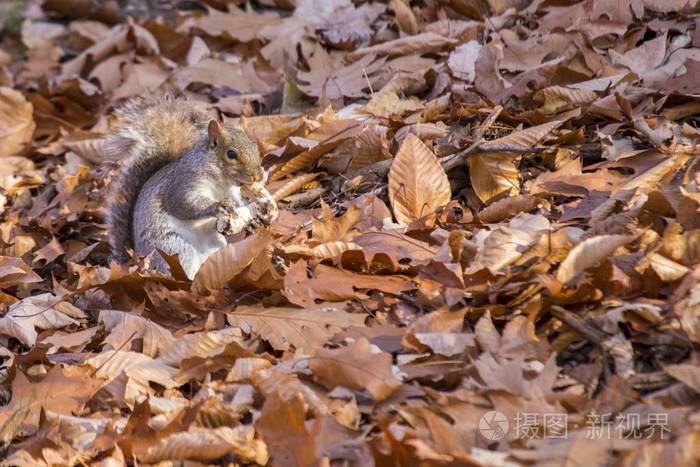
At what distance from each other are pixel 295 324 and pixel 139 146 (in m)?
1.75

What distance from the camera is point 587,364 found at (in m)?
2.52

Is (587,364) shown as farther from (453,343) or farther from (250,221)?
(250,221)

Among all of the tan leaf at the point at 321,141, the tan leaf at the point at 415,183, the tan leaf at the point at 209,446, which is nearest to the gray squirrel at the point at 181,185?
the tan leaf at the point at 321,141

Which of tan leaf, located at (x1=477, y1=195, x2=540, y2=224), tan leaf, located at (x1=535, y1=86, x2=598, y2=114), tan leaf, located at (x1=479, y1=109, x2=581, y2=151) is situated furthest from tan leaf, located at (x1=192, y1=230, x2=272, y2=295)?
tan leaf, located at (x1=535, y1=86, x2=598, y2=114)

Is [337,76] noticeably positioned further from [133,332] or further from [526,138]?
[133,332]

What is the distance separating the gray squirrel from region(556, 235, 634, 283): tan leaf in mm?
1527

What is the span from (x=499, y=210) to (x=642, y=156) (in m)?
0.64

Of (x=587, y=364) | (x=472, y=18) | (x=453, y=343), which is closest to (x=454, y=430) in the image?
(x=453, y=343)

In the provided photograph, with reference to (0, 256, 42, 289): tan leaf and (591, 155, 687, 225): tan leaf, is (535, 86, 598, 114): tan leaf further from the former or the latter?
(0, 256, 42, 289): tan leaf

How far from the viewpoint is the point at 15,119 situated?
5535 mm

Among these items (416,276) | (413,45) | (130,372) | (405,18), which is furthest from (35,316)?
(405,18)

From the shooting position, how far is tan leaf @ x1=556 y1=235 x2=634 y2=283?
263 centimetres

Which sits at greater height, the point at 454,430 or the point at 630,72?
the point at 630,72

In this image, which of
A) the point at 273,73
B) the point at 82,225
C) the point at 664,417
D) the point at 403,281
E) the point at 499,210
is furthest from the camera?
the point at 273,73
